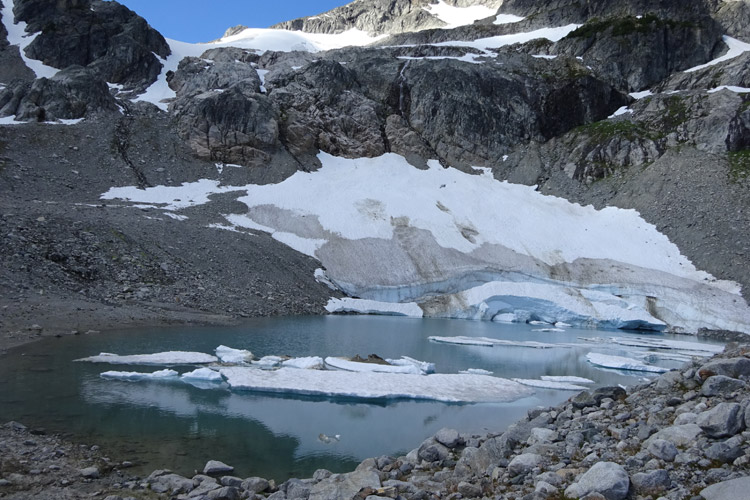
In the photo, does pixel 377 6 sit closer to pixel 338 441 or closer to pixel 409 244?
pixel 409 244

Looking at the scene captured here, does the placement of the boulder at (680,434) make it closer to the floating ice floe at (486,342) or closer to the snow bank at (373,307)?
the floating ice floe at (486,342)

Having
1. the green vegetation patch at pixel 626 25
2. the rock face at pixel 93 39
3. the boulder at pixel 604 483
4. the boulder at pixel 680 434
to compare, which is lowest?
A: the boulder at pixel 604 483

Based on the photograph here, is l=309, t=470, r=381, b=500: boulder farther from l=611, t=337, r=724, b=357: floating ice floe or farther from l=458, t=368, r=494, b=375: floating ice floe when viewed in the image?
l=611, t=337, r=724, b=357: floating ice floe

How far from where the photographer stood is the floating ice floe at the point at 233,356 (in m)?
19.6

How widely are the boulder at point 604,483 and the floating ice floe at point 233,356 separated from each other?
606 inches

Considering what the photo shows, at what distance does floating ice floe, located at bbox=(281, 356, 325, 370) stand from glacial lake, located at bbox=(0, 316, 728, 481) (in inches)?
88.2

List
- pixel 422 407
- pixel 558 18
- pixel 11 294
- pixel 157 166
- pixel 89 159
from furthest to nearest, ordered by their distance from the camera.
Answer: pixel 558 18, pixel 157 166, pixel 89 159, pixel 11 294, pixel 422 407

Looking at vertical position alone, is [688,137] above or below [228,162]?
above

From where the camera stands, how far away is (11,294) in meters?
23.9

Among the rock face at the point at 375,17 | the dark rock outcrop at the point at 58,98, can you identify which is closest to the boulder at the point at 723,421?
the dark rock outcrop at the point at 58,98

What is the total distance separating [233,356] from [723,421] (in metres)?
16.7

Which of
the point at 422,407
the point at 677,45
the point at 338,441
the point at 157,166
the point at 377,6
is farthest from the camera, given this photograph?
the point at 377,6

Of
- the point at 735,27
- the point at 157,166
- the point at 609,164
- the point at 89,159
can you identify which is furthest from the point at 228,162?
the point at 735,27

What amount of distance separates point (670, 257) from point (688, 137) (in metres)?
21.3
